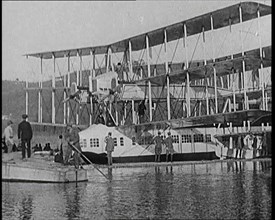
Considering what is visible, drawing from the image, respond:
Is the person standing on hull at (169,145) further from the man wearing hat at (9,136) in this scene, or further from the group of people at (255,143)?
the man wearing hat at (9,136)

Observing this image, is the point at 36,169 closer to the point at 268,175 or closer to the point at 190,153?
the point at 268,175

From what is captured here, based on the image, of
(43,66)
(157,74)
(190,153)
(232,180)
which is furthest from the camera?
(190,153)

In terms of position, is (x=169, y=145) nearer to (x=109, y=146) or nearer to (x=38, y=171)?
(x=109, y=146)

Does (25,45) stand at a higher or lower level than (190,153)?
higher

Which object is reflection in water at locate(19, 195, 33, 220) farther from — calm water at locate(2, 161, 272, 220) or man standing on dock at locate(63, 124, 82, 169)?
man standing on dock at locate(63, 124, 82, 169)

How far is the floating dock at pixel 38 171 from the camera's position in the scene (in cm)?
278

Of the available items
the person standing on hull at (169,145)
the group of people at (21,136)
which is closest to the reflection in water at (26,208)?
the group of people at (21,136)

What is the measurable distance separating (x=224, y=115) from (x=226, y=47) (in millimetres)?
914

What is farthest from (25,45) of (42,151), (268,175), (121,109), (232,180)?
(268,175)

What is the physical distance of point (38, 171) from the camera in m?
3.65

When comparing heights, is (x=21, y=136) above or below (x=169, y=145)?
above

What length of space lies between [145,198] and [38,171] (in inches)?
38.7

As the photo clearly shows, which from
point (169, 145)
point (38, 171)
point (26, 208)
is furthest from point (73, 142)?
point (169, 145)

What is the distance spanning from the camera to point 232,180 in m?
4.41
